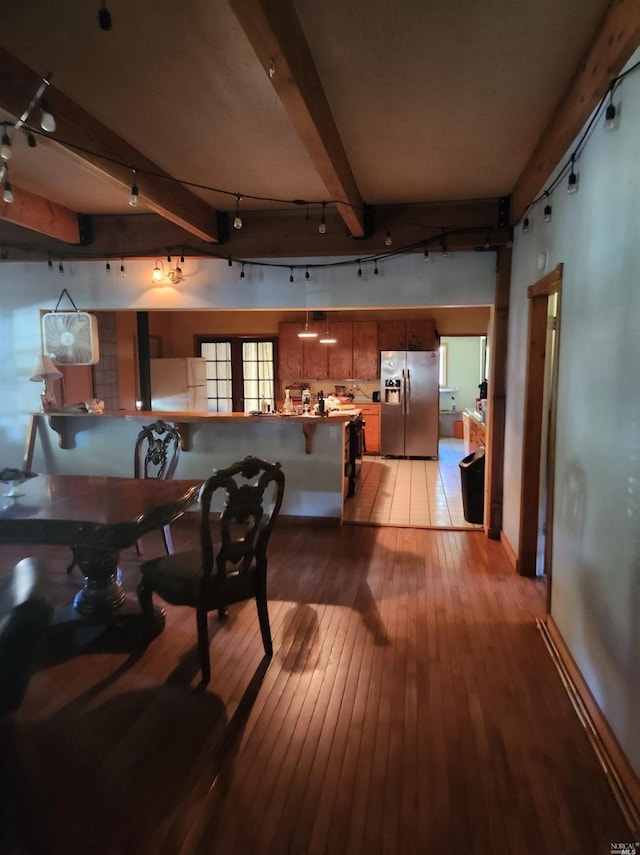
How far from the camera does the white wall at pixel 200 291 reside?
424 cm

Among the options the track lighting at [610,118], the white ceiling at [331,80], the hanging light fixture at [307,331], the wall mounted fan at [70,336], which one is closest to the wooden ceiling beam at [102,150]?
the white ceiling at [331,80]

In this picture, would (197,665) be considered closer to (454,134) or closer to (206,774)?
(206,774)

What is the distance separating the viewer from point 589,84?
1994 mm

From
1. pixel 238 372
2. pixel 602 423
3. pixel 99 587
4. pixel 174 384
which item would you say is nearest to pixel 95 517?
pixel 99 587

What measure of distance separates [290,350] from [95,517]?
6328 mm

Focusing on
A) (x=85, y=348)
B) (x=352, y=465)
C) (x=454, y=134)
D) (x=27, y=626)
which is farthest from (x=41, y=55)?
(x=352, y=465)

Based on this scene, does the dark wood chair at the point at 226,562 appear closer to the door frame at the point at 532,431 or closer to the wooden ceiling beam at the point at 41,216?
the door frame at the point at 532,431

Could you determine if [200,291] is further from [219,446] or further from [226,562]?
[226,562]

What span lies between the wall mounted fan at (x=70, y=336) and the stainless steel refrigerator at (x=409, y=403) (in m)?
4.47

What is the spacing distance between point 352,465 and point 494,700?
3.64 metres

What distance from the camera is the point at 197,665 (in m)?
2.37

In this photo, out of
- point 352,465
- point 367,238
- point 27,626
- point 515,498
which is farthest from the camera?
point 352,465

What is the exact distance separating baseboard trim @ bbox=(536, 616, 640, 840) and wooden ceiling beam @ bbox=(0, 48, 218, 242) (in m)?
3.51

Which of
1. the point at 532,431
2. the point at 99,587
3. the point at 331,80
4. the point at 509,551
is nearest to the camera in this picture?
the point at 331,80
